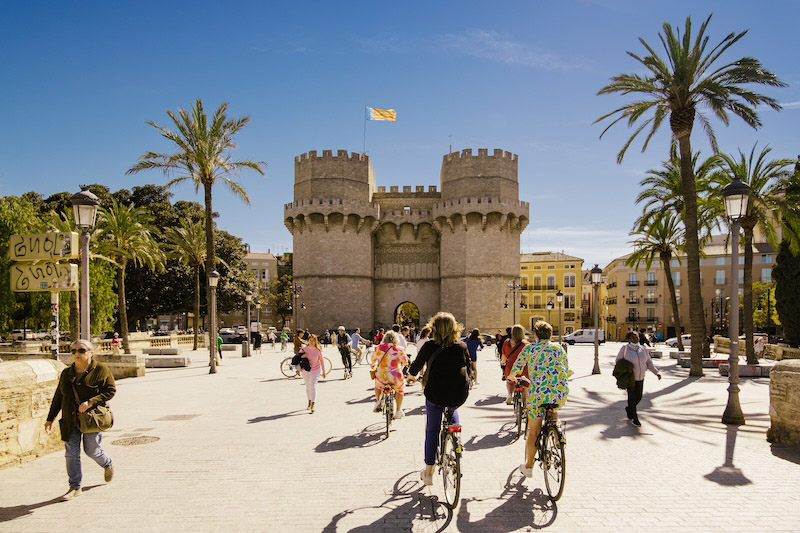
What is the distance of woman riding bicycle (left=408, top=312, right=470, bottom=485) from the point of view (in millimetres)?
5605

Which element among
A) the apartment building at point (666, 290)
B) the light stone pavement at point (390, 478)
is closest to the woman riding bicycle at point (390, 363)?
the light stone pavement at point (390, 478)

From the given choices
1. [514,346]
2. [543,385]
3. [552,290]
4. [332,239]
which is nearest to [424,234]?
[332,239]

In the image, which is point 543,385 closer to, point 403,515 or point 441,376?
point 441,376

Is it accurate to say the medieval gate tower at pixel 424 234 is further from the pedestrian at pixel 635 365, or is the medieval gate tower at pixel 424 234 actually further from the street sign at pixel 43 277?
the street sign at pixel 43 277

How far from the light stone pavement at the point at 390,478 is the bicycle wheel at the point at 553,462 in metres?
0.18

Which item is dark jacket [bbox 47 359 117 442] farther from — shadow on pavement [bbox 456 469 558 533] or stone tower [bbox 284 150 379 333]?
stone tower [bbox 284 150 379 333]

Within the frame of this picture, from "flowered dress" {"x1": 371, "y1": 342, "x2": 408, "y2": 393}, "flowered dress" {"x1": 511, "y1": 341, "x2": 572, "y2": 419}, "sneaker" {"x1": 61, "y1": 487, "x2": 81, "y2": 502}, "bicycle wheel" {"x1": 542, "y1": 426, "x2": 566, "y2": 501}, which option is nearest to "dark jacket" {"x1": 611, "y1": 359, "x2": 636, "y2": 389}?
"flowered dress" {"x1": 371, "y1": 342, "x2": 408, "y2": 393}

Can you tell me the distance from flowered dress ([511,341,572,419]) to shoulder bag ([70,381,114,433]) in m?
4.52

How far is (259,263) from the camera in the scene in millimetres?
87812

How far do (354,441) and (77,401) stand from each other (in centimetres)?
395

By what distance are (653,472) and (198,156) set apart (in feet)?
67.5

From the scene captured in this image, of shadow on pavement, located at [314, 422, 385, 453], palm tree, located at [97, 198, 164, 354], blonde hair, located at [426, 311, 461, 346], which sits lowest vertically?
shadow on pavement, located at [314, 422, 385, 453]

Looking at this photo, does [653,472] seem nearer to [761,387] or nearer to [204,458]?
[204,458]

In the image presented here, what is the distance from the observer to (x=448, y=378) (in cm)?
561
